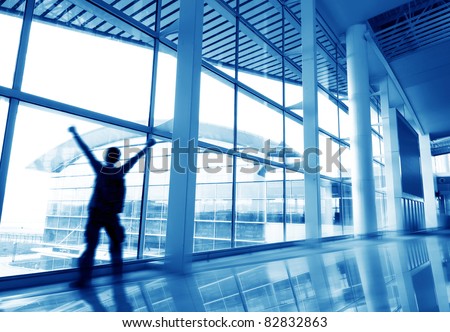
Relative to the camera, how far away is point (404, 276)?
3000 millimetres

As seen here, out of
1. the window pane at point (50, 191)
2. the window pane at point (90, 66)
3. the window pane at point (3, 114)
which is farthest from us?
the window pane at point (90, 66)

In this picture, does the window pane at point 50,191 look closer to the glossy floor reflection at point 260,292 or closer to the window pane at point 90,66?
the window pane at point 90,66

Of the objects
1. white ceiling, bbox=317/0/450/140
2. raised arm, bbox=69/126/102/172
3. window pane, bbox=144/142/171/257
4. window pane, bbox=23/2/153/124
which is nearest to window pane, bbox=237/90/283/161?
window pane, bbox=144/142/171/257

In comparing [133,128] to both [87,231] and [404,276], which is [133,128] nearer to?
[87,231]

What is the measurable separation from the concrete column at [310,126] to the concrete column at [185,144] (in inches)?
160

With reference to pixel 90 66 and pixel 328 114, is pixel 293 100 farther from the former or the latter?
pixel 90 66

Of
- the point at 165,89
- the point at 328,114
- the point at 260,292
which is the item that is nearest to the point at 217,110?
the point at 165,89

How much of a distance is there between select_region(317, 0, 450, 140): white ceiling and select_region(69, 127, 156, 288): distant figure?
828cm

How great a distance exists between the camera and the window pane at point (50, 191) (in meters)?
2.97

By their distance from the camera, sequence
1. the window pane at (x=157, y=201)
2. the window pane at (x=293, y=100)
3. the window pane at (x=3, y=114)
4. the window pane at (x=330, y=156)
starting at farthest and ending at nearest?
the window pane at (x=330, y=156), the window pane at (x=293, y=100), the window pane at (x=157, y=201), the window pane at (x=3, y=114)

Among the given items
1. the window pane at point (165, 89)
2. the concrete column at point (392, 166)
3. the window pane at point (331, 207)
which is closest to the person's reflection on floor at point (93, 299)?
the window pane at point (165, 89)

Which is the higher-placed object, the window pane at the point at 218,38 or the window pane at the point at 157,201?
the window pane at the point at 218,38
